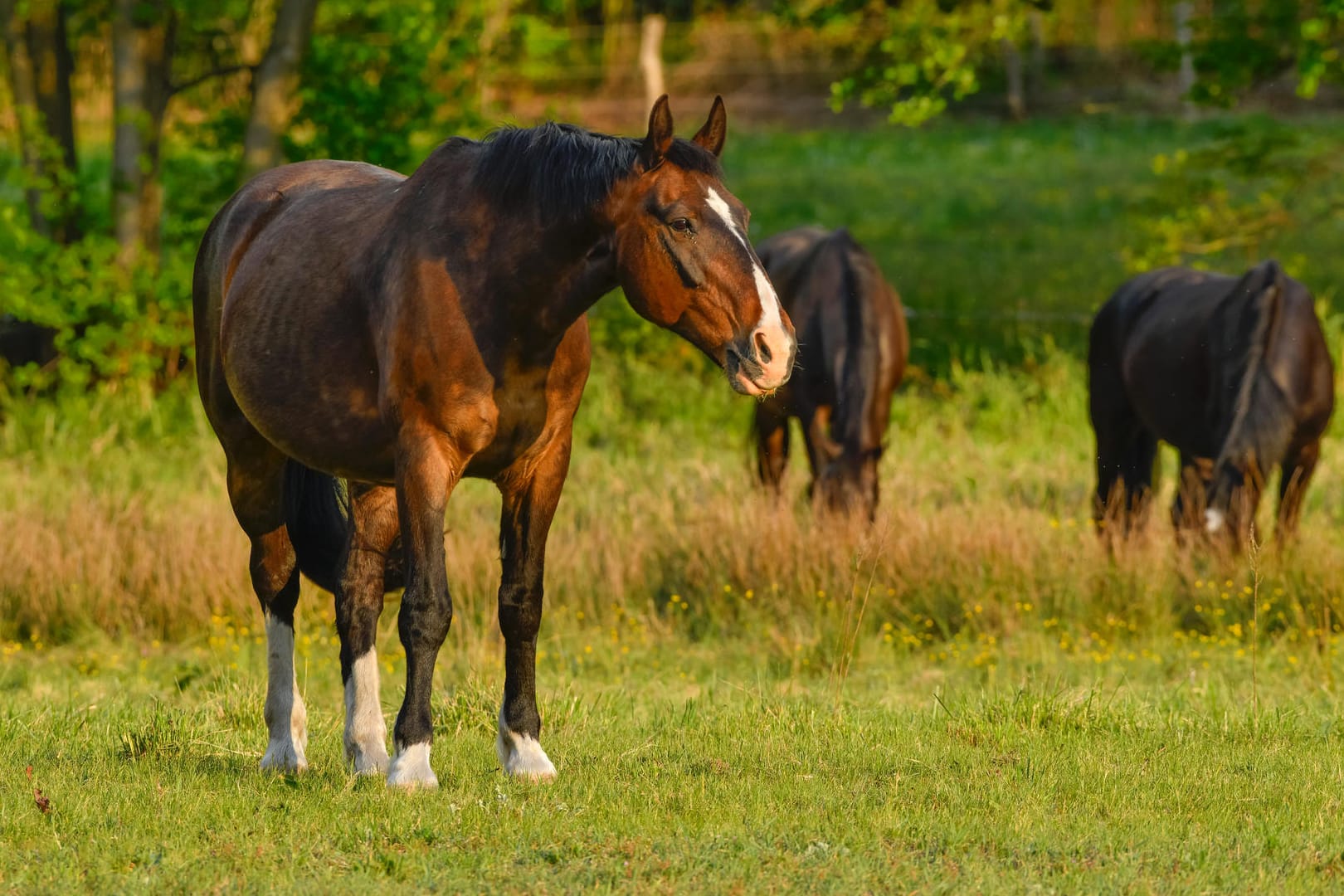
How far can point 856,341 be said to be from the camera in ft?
37.5

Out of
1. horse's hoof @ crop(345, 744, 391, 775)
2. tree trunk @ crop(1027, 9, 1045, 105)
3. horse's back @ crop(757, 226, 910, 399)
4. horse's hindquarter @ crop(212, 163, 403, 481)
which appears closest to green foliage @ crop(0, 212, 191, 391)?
horse's back @ crop(757, 226, 910, 399)

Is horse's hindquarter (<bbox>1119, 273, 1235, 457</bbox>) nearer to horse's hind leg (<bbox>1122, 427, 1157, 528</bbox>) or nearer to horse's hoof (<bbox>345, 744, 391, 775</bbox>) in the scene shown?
horse's hind leg (<bbox>1122, 427, 1157, 528</bbox>)

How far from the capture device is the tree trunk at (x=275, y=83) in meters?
13.9

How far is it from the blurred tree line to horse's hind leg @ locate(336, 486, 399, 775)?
798cm

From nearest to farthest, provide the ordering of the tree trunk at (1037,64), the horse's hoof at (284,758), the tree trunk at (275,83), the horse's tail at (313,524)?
the horse's hoof at (284,758) → the horse's tail at (313,524) → the tree trunk at (275,83) → the tree trunk at (1037,64)

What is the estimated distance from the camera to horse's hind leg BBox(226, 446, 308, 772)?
19.5 ft

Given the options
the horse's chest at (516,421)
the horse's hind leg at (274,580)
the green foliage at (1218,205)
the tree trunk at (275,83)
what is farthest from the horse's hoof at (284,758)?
the green foliage at (1218,205)

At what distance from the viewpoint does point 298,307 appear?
5785 millimetres

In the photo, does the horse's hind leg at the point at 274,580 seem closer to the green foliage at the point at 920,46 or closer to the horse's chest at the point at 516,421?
the horse's chest at the point at 516,421

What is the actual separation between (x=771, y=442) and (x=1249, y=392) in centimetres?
354

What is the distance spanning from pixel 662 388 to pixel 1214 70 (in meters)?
5.44

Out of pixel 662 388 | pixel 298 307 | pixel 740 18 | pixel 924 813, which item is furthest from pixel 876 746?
pixel 740 18

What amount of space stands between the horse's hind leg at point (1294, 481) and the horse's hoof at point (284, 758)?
20.5 ft

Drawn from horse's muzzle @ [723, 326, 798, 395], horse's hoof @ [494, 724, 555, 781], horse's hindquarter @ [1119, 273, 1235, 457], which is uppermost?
horse's muzzle @ [723, 326, 798, 395]
